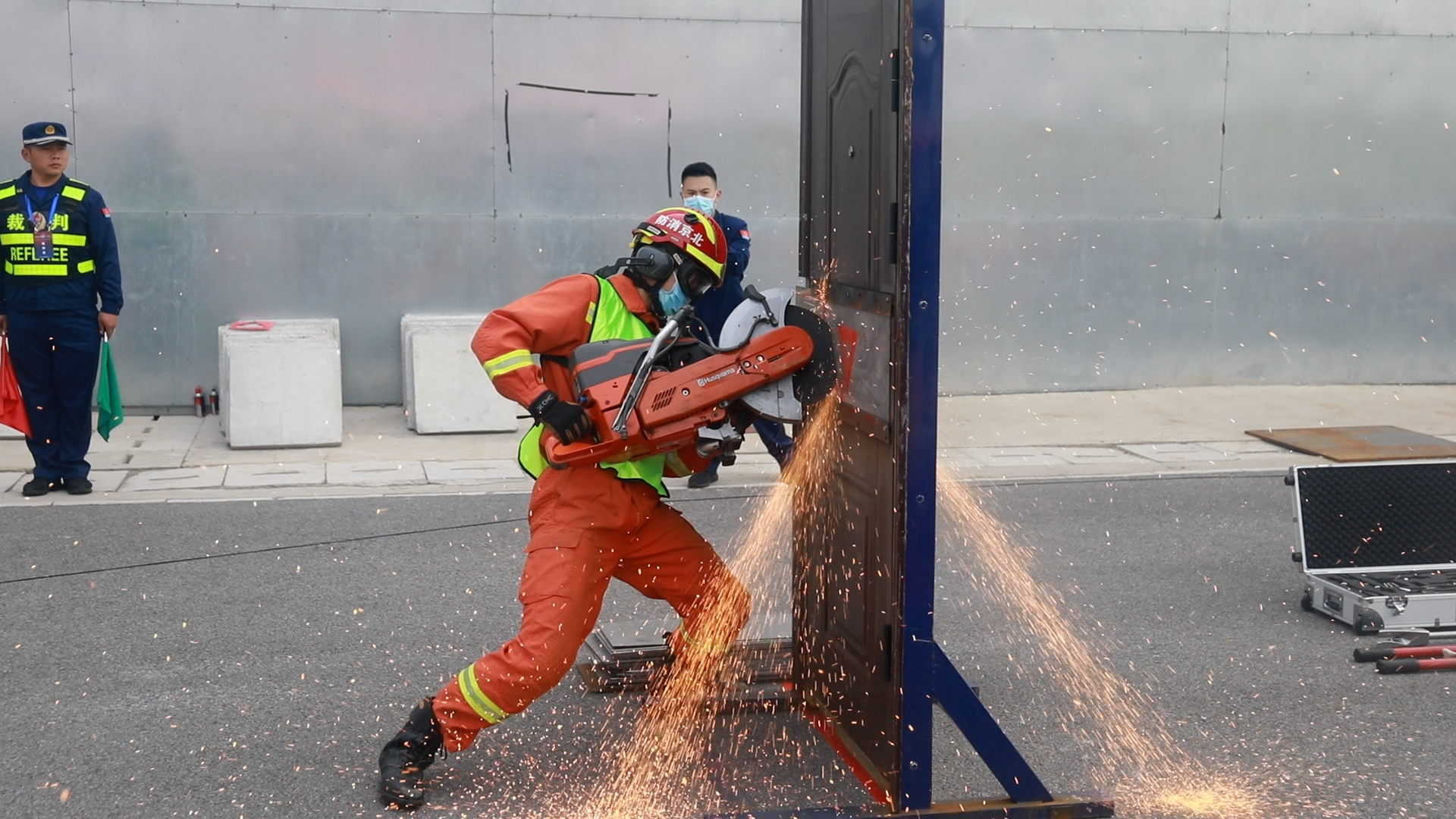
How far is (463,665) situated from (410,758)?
135 cm

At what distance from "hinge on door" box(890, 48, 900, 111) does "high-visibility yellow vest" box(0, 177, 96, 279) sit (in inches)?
246

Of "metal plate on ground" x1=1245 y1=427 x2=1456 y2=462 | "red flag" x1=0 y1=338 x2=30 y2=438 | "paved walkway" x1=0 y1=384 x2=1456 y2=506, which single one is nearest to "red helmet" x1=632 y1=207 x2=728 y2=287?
"paved walkway" x1=0 y1=384 x2=1456 y2=506

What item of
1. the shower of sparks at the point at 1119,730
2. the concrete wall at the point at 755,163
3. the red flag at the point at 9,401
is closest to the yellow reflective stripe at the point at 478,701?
the shower of sparks at the point at 1119,730

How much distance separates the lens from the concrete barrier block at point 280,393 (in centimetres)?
980

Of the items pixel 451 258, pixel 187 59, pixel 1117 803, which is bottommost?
pixel 1117 803

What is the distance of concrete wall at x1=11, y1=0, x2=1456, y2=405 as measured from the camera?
432 inches

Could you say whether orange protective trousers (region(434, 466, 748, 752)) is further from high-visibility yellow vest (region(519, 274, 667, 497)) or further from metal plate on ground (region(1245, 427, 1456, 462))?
metal plate on ground (region(1245, 427, 1456, 462))

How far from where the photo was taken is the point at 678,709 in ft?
16.7

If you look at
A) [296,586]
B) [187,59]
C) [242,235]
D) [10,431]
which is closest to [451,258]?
[242,235]

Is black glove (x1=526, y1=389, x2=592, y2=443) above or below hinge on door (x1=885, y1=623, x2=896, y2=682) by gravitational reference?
above

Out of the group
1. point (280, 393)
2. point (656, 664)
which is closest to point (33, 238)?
point (280, 393)

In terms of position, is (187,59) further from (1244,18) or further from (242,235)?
(1244,18)

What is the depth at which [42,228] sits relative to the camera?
8422mm

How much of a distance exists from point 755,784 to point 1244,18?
994 cm
